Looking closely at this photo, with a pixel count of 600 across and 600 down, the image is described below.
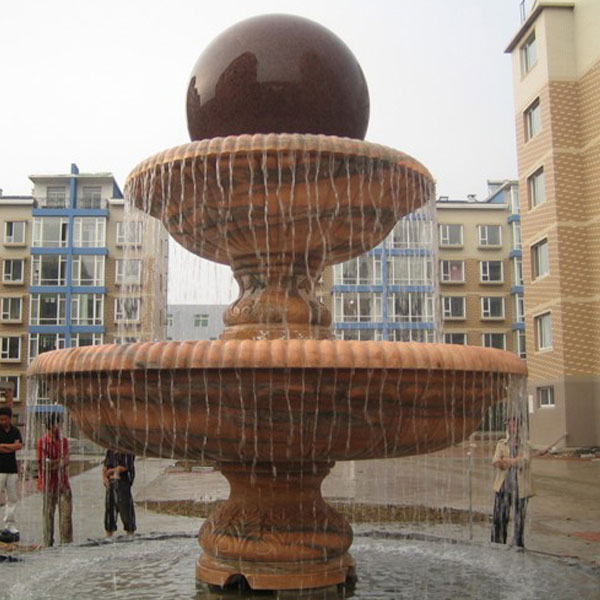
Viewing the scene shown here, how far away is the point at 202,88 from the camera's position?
593 centimetres

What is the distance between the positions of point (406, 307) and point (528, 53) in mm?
23119

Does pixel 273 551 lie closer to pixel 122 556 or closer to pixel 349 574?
pixel 349 574

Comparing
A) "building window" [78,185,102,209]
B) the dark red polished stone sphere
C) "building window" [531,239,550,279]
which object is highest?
"building window" [78,185,102,209]

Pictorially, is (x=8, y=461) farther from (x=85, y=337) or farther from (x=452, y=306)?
(x=452, y=306)

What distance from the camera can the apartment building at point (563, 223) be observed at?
108 ft

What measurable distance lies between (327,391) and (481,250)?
59967 millimetres

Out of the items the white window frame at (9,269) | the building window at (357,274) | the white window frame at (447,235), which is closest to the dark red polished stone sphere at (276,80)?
the building window at (357,274)

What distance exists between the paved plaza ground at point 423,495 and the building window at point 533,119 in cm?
1601

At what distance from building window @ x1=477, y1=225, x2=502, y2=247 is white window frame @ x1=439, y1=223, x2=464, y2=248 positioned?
152 cm

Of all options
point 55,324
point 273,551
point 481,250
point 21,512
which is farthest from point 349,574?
point 481,250

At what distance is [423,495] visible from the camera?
18125 millimetres

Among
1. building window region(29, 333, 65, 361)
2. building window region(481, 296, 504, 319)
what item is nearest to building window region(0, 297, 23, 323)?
building window region(29, 333, 65, 361)

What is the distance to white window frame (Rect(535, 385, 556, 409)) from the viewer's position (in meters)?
34.4

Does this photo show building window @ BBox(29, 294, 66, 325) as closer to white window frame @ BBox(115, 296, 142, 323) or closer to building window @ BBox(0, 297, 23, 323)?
building window @ BBox(0, 297, 23, 323)
